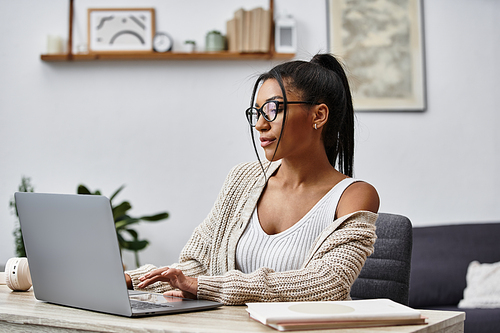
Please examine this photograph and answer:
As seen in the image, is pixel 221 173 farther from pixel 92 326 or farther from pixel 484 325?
pixel 92 326

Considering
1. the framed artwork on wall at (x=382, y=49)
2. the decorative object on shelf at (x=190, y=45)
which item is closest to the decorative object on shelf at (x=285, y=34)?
the framed artwork on wall at (x=382, y=49)

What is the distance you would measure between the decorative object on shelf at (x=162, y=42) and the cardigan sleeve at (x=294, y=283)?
2.25 metres

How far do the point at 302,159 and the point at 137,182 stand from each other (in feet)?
6.30

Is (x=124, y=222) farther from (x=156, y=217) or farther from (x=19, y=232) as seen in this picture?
(x=19, y=232)

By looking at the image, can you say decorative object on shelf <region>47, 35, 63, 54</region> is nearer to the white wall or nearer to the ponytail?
the white wall

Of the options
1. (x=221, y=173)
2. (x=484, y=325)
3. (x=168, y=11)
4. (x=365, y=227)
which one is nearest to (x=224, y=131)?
(x=221, y=173)

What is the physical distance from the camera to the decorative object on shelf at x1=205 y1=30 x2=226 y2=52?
3.07 m

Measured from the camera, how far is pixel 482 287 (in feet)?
8.86

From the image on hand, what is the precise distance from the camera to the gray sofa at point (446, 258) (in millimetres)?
2791

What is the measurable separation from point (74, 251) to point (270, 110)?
601 millimetres

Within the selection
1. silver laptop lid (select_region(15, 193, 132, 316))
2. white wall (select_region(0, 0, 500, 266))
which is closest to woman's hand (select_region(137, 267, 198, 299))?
silver laptop lid (select_region(15, 193, 132, 316))

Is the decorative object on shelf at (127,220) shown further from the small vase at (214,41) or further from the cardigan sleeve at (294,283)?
the cardigan sleeve at (294,283)

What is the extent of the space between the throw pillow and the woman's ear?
5.91ft

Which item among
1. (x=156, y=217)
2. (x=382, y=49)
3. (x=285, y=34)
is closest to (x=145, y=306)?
(x=156, y=217)
